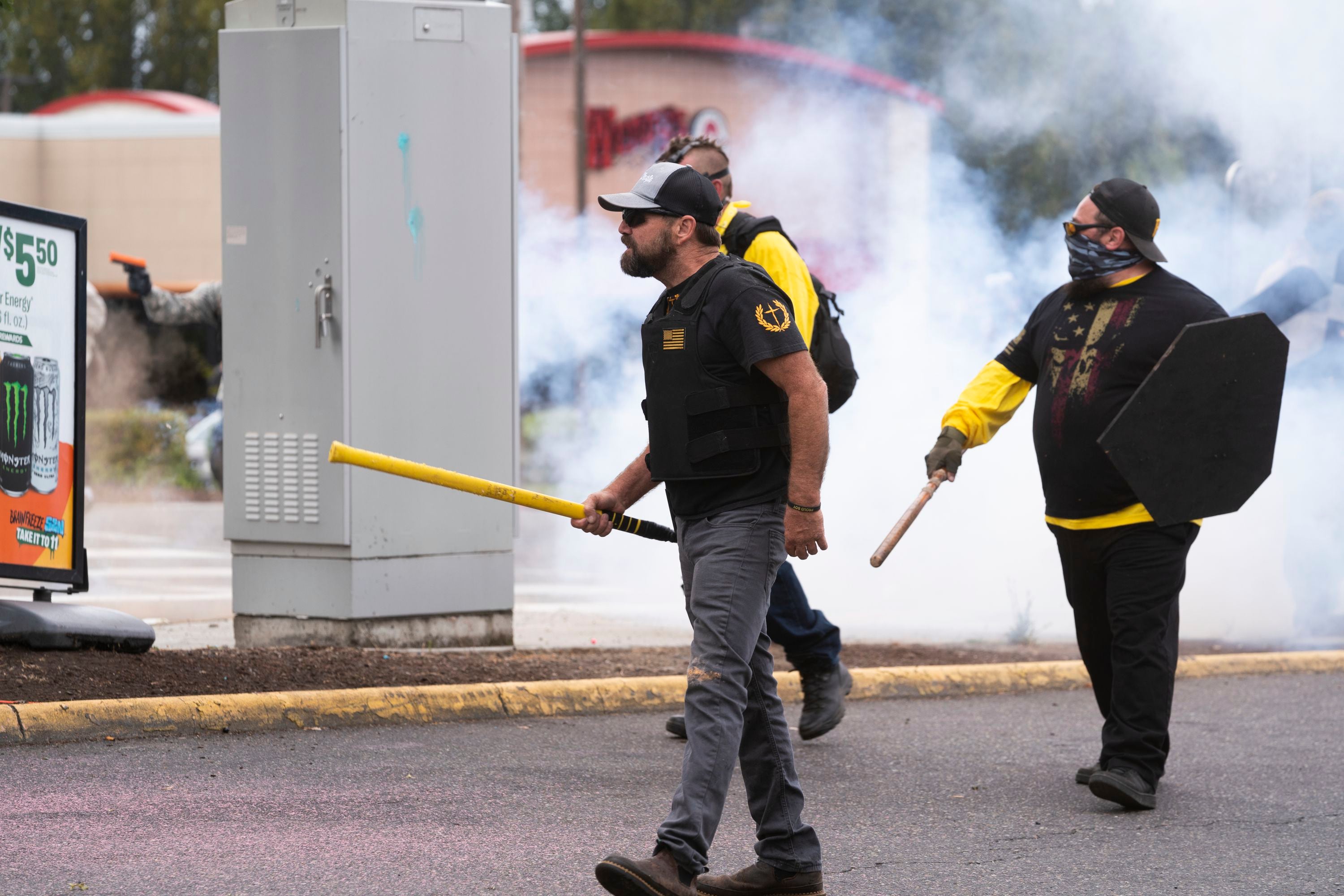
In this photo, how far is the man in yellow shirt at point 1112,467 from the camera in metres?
4.93

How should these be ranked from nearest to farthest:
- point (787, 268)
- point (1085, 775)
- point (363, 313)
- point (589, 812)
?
point (589, 812), point (1085, 775), point (787, 268), point (363, 313)

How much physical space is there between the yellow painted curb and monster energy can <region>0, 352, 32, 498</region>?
1.12 metres

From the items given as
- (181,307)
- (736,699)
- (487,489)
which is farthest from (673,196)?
(181,307)

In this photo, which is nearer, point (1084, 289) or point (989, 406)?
point (1084, 289)

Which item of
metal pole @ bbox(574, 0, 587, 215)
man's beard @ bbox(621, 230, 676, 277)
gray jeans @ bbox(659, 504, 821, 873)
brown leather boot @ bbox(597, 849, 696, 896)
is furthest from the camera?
metal pole @ bbox(574, 0, 587, 215)

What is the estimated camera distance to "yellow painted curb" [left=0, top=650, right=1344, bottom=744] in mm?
5227

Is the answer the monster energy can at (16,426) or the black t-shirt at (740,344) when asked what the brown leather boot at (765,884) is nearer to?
the black t-shirt at (740,344)

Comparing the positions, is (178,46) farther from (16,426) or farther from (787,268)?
(787,268)

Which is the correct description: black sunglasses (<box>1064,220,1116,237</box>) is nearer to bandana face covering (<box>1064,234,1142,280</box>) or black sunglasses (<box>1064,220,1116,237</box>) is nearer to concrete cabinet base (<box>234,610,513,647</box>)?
bandana face covering (<box>1064,234,1142,280</box>)

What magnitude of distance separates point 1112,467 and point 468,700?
93.9 inches

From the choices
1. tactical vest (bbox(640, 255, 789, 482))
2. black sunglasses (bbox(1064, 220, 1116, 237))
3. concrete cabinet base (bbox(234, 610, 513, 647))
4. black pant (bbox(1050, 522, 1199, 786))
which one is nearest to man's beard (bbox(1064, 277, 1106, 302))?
black sunglasses (bbox(1064, 220, 1116, 237))

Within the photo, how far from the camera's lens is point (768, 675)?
3.88 m

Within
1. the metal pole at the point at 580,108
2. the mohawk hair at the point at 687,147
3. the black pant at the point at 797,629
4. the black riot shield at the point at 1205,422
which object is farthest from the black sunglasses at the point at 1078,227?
the metal pole at the point at 580,108

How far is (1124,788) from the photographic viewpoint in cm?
483
